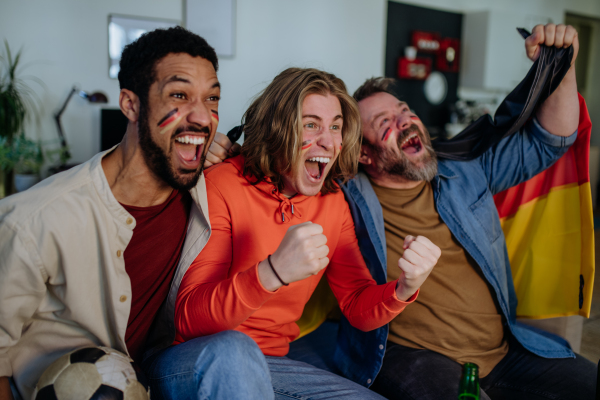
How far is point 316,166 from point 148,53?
2.06ft

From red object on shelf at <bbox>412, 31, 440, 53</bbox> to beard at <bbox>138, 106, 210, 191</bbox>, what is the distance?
4.96 m

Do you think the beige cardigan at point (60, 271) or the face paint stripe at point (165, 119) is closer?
the beige cardigan at point (60, 271)

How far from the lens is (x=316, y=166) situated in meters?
1.55

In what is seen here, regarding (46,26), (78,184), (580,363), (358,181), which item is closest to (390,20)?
(46,26)

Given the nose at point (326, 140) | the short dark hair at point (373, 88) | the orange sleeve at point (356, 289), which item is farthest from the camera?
the short dark hair at point (373, 88)

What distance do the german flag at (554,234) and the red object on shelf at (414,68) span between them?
3.96 metres

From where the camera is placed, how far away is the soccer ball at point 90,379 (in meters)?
0.99

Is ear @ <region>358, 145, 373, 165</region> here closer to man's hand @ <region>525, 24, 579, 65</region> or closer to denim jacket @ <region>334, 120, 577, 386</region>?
denim jacket @ <region>334, 120, 577, 386</region>

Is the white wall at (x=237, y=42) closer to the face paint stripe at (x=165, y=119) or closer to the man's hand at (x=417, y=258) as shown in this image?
the face paint stripe at (x=165, y=119)

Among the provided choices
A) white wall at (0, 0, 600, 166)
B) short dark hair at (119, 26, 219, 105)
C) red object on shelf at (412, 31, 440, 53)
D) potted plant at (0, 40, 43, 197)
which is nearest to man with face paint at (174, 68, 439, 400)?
short dark hair at (119, 26, 219, 105)

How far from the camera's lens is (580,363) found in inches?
64.5

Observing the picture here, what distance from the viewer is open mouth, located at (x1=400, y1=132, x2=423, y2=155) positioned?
1792 mm

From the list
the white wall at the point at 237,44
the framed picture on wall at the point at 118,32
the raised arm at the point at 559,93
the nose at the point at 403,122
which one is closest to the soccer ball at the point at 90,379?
the nose at the point at 403,122

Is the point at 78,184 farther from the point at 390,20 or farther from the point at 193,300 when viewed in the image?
the point at 390,20
